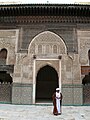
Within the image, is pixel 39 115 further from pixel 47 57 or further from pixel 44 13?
pixel 44 13

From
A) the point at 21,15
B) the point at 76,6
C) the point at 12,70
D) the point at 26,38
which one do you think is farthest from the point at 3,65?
the point at 76,6

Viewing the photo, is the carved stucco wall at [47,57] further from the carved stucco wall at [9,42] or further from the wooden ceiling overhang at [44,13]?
the wooden ceiling overhang at [44,13]

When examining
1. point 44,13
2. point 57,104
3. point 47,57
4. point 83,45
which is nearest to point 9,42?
point 47,57

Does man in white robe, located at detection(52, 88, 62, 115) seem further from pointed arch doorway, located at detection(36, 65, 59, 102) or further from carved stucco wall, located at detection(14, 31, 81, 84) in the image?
pointed arch doorway, located at detection(36, 65, 59, 102)

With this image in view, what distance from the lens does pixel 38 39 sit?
9.11 meters

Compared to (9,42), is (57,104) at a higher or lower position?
lower

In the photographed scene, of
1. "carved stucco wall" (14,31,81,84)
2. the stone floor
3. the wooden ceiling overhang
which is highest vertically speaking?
the wooden ceiling overhang

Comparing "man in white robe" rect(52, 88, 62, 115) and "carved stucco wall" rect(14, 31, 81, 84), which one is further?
"carved stucco wall" rect(14, 31, 81, 84)

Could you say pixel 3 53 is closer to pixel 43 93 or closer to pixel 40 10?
pixel 40 10

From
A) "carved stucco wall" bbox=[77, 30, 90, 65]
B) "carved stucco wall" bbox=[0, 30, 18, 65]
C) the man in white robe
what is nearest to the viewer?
the man in white robe

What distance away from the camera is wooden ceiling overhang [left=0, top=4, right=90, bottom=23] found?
29.4 feet

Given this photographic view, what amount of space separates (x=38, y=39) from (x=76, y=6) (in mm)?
2381

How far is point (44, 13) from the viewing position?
30.2 feet

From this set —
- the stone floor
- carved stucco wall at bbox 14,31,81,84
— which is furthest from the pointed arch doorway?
the stone floor
